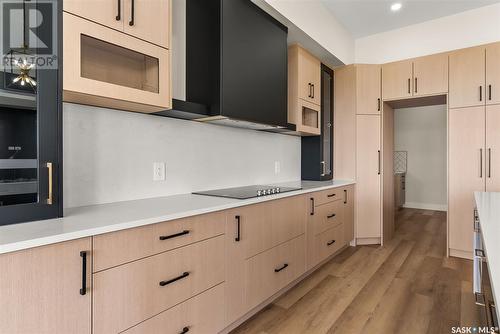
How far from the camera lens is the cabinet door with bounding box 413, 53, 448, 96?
316cm

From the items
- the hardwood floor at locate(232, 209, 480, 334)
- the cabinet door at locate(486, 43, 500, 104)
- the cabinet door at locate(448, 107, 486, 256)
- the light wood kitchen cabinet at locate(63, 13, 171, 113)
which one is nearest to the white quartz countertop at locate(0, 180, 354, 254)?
the light wood kitchen cabinet at locate(63, 13, 171, 113)

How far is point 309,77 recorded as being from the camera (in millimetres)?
3043

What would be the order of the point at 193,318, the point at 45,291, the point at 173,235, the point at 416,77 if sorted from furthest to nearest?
the point at 416,77 → the point at 193,318 → the point at 173,235 → the point at 45,291

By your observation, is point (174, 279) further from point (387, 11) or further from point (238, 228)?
point (387, 11)

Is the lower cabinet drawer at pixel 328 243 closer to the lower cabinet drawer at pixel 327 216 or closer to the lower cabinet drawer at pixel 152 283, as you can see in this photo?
the lower cabinet drawer at pixel 327 216

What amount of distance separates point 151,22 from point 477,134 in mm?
3325

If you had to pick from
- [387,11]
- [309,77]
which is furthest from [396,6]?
[309,77]

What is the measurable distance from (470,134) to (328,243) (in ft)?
6.37

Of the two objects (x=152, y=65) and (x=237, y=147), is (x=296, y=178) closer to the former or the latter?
(x=237, y=147)

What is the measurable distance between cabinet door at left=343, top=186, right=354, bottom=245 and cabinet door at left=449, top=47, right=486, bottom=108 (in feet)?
4.76

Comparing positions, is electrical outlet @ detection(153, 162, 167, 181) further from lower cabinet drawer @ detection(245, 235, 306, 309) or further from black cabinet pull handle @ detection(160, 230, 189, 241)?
lower cabinet drawer @ detection(245, 235, 306, 309)

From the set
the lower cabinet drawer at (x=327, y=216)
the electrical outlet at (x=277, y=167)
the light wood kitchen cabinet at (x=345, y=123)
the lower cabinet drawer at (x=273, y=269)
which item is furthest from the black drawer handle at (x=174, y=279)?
the light wood kitchen cabinet at (x=345, y=123)

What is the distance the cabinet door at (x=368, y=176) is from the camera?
351 cm

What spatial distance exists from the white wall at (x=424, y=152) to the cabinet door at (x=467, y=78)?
10.4 ft
